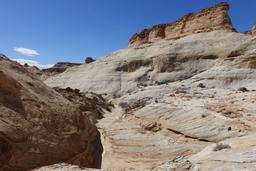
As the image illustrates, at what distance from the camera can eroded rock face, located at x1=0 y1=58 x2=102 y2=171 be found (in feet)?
28.5

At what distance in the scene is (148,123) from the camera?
1781 cm

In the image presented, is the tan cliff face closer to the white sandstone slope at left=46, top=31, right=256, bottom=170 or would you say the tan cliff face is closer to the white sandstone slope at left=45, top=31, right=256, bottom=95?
the white sandstone slope at left=45, top=31, right=256, bottom=95

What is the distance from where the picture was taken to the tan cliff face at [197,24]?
43969 mm

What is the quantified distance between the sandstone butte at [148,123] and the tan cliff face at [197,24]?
8455mm

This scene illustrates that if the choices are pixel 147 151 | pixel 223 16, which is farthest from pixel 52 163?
pixel 223 16

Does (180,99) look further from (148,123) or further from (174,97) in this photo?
(148,123)

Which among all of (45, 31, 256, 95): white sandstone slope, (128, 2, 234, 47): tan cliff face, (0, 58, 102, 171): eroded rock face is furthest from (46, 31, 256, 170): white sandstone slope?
(128, 2, 234, 47): tan cliff face

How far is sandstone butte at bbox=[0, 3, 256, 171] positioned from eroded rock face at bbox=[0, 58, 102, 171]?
0.03 metres

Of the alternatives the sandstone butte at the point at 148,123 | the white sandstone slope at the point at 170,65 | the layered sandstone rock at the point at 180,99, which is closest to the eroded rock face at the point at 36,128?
the sandstone butte at the point at 148,123

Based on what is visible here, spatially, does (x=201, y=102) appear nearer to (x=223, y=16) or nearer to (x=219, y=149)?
(x=219, y=149)

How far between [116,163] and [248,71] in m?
19.4

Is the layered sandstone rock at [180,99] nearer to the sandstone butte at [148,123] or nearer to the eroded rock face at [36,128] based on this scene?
the sandstone butte at [148,123]

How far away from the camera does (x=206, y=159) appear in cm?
728

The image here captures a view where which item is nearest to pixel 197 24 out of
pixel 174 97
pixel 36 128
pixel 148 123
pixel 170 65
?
pixel 170 65
